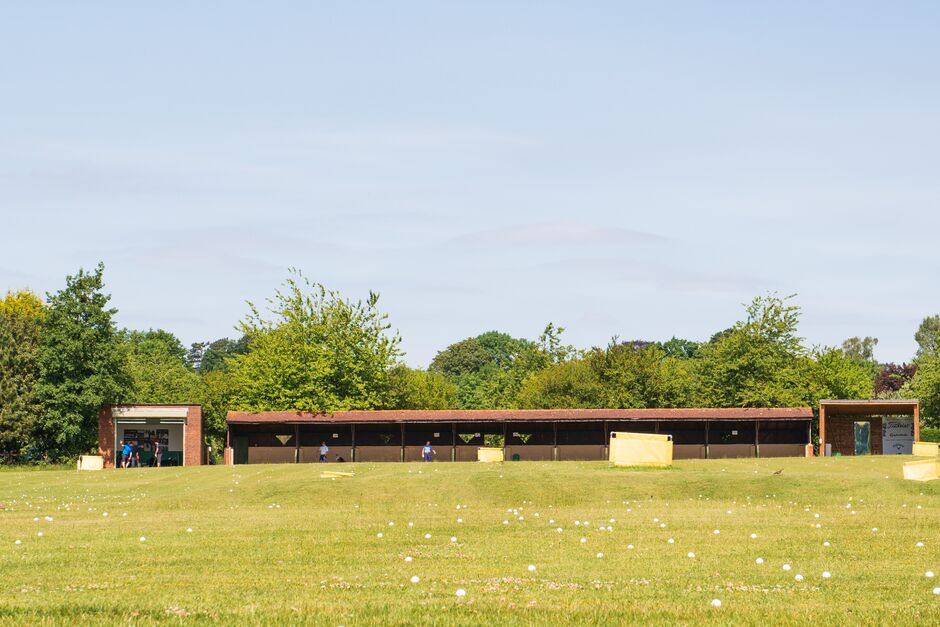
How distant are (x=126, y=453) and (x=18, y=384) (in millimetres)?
14134

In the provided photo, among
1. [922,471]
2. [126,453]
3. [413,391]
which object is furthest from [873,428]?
[126,453]

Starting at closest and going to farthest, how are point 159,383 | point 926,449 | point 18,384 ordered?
1. point 926,449
2. point 18,384
3. point 159,383

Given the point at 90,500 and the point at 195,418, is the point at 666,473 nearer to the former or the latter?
the point at 90,500

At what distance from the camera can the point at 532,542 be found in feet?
71.1

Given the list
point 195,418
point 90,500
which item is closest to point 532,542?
point 90,500

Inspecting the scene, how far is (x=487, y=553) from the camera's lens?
19.6m

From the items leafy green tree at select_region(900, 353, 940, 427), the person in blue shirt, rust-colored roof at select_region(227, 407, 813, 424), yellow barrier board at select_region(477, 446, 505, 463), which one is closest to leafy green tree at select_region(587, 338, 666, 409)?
rust-colored roof at select_region(227, 407, 813, 424)

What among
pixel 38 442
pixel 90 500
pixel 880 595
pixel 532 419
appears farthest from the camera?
pixel 38 442

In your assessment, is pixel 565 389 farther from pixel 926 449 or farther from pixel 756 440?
pixel 926 449

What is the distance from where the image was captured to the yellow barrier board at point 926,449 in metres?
60.0

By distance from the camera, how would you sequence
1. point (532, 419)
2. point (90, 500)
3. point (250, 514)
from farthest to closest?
point (532, 419), point (90, 500), point (250, 514)

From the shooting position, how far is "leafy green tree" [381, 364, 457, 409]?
101456 mm

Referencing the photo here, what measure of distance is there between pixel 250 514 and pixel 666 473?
18.4m

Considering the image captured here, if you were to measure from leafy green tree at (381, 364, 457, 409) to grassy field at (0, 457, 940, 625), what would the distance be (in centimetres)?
6128
